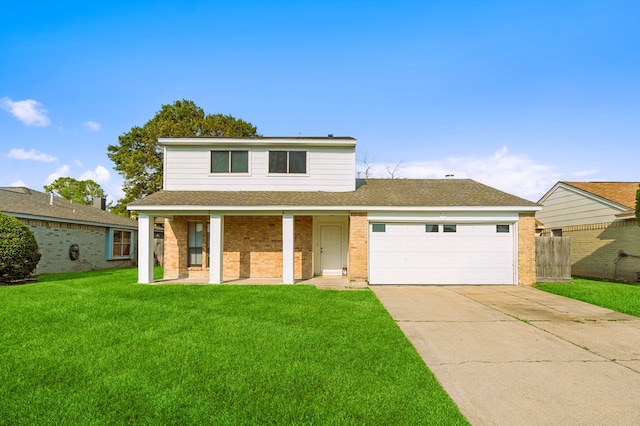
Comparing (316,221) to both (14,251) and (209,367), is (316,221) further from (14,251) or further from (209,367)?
(14,251)

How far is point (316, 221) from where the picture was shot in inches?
550

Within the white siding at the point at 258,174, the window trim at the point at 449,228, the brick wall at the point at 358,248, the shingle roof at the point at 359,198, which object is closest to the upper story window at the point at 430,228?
the window trim at the point at 449,228

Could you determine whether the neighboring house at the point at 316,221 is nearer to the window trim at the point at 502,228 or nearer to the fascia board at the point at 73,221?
the window trim at the point at 502,228

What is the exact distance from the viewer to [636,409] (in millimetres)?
3592

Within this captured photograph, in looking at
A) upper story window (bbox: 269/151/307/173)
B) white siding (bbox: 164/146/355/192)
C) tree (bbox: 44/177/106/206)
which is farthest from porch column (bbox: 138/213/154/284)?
tree (bbox: 44/177/106/206)

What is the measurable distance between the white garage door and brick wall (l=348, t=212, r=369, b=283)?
0.31m

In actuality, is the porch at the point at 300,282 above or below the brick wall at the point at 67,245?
below

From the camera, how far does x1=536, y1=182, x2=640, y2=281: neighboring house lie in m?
14.4

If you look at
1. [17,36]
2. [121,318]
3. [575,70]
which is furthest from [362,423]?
[17,36]

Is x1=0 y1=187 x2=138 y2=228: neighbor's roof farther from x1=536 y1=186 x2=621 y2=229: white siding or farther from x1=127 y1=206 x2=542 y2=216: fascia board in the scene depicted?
x1=536 y1=186 x2=621 y2=229: white siding

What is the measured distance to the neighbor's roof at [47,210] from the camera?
48.6 ft

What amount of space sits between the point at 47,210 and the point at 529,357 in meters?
20.4

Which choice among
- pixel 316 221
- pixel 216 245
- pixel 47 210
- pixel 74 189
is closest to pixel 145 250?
pixel 216 245

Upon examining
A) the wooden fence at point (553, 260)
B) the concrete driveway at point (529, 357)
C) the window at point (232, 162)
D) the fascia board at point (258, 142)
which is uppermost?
the fascia board at point (258, 142)
